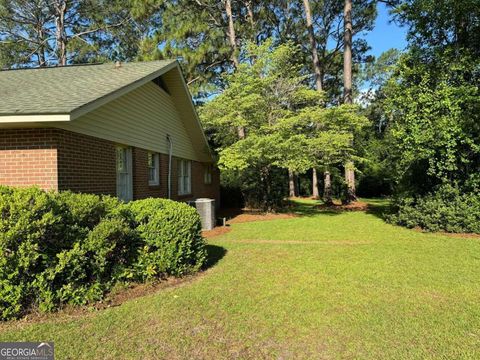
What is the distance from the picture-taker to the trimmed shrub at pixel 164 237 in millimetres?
5988

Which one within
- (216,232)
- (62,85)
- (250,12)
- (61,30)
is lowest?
(216,232)

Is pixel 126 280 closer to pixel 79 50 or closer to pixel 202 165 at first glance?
pixel 202 165

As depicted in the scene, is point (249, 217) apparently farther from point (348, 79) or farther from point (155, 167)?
point (348, 79)

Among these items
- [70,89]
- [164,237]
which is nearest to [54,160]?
[70,89]

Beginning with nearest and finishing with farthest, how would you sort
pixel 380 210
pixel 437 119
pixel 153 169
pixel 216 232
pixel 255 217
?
pixel 437 119 → pixel 216 232 → pixel 153 169 → pixel 255 217 → pixel 380 210

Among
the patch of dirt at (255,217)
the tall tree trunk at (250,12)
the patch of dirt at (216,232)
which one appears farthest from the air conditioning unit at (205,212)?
the tall tree trunk at (250,12)

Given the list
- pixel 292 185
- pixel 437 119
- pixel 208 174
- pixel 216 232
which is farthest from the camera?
pixel 292 185

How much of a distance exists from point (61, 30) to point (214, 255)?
26192 millimetres

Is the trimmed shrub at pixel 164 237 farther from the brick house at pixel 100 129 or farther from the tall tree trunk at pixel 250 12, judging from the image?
the tall tree trunk at pixel 250 12

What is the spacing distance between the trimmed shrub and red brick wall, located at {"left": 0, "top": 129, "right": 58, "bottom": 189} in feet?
5.81

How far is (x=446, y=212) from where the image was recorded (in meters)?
11.6

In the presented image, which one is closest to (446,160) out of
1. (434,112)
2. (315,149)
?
(434,112)

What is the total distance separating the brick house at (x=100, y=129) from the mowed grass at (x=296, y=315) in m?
3.25

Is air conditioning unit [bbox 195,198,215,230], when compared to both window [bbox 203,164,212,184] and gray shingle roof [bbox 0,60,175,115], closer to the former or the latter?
gray shingle roof [bbox 0,60,175,115]
